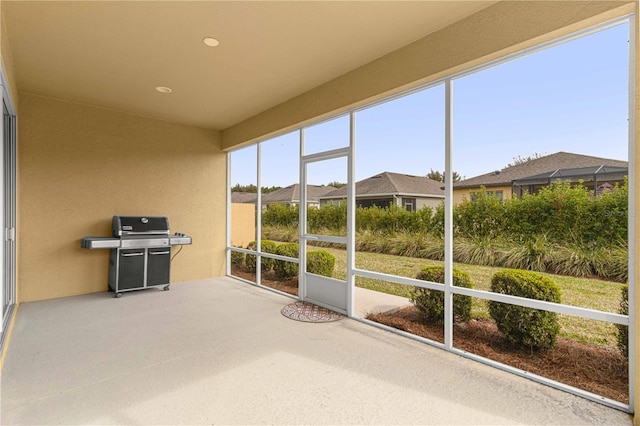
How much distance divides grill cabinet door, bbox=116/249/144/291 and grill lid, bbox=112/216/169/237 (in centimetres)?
29

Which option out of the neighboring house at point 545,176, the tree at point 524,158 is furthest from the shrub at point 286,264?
the tree at point 524,158

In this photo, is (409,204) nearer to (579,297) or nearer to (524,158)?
(524,158)

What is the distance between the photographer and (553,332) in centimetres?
262

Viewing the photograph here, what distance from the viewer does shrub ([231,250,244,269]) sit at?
6211 millimetres

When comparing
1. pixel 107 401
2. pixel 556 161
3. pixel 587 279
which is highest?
pixel 556 161

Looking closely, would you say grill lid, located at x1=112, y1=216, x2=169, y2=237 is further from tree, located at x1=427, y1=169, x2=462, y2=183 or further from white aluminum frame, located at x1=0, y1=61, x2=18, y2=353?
tree, located at x1=427, y1=169, x2=462, y2=183

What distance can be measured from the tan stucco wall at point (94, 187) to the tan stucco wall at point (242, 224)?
41 cm

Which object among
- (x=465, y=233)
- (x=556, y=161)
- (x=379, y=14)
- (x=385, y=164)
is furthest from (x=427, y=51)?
(x=465, y=233)

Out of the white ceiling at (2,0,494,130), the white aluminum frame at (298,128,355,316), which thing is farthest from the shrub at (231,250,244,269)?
the white ceiling at (2,0,494,130)

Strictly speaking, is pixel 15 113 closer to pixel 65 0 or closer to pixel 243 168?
pixel 65 0

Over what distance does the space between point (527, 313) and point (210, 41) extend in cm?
372

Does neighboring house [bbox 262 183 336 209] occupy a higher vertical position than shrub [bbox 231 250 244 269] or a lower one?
higher

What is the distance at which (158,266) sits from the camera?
5102 millimetres

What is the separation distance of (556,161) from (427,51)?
146cm
